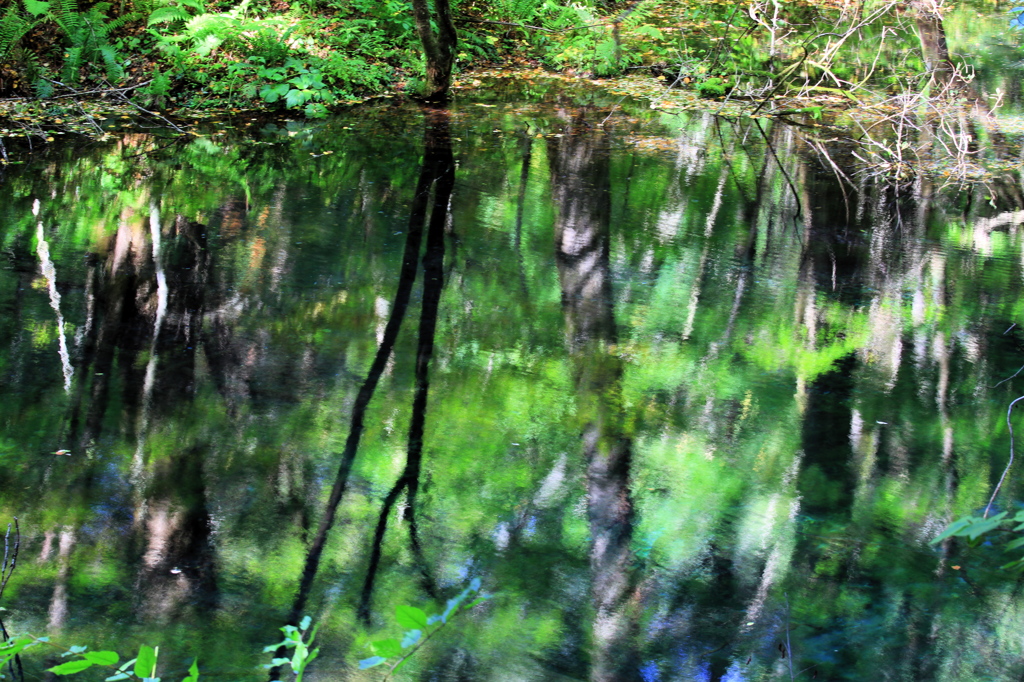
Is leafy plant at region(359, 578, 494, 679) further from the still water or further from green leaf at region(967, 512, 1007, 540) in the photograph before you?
green leaf at region(967, 512, 1007, 540)

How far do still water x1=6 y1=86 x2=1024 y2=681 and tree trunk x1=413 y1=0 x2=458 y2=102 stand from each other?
324 cm

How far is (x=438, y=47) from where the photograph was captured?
11.1 metres

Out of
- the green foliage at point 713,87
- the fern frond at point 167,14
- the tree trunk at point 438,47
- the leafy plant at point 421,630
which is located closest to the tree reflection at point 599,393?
the leafy plant at point 421,630

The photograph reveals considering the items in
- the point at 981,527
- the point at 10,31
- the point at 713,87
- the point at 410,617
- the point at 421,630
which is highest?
the point at 713,87

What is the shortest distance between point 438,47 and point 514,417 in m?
7.60

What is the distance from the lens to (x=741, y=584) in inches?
→ 144

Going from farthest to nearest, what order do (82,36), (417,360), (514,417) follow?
1. (82,36)
2. (417,360)
3. (514,417)

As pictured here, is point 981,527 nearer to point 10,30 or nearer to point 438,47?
point 438,47

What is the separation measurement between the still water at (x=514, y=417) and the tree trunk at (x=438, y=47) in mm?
3241

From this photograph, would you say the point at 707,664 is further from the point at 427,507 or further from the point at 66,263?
the point at 66,263

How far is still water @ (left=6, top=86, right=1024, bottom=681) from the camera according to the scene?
342 cm

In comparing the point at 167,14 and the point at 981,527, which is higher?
the point at 167,14

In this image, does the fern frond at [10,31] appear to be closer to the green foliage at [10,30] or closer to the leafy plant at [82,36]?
the green foliage at [10,30]

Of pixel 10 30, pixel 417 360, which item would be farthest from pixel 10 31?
pixel 417 360
